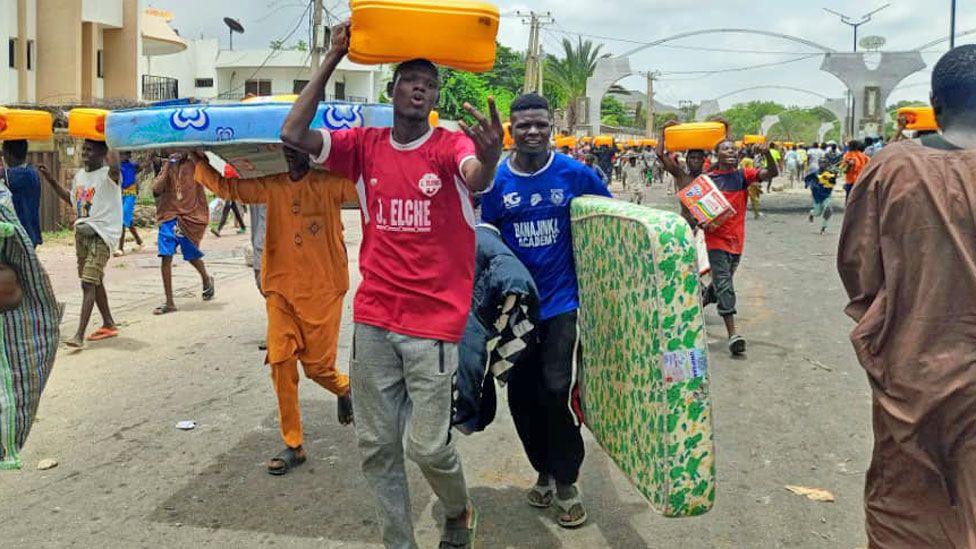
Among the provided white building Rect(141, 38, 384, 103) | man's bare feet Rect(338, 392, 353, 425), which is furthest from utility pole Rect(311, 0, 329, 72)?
white building Rect(141, 38, 384, 103)

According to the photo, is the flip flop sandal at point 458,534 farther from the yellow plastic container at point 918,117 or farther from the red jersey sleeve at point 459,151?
the yellow plastic container at point 918,117

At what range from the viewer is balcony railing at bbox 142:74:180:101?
35.4m

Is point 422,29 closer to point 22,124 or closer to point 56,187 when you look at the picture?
point 22,124

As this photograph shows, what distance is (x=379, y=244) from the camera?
3500 mm

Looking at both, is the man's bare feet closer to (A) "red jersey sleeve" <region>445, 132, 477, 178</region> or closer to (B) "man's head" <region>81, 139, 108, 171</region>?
(A) "red jersey sleeve" <region>445, 132, 477, 178</region>

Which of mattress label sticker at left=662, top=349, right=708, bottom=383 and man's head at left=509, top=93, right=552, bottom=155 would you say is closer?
mattress label sticker at left=662, top=349, right=708, bottom=383

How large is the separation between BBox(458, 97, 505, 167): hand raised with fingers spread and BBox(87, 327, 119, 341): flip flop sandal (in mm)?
6266

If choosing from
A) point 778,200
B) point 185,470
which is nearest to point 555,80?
point 778,200

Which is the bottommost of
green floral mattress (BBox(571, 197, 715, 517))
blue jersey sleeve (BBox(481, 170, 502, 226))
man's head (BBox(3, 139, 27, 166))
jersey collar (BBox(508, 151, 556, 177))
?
green floral mattress (BBox(571, 197, 715, 517))

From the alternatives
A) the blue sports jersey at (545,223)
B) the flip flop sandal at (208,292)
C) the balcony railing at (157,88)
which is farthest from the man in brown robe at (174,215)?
the balcony railing at (157,88)

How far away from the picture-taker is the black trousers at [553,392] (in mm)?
4176

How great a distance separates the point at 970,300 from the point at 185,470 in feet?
13.0

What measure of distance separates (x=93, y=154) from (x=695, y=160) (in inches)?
207

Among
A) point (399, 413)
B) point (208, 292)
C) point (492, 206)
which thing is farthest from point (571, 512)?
point (208, 292)
